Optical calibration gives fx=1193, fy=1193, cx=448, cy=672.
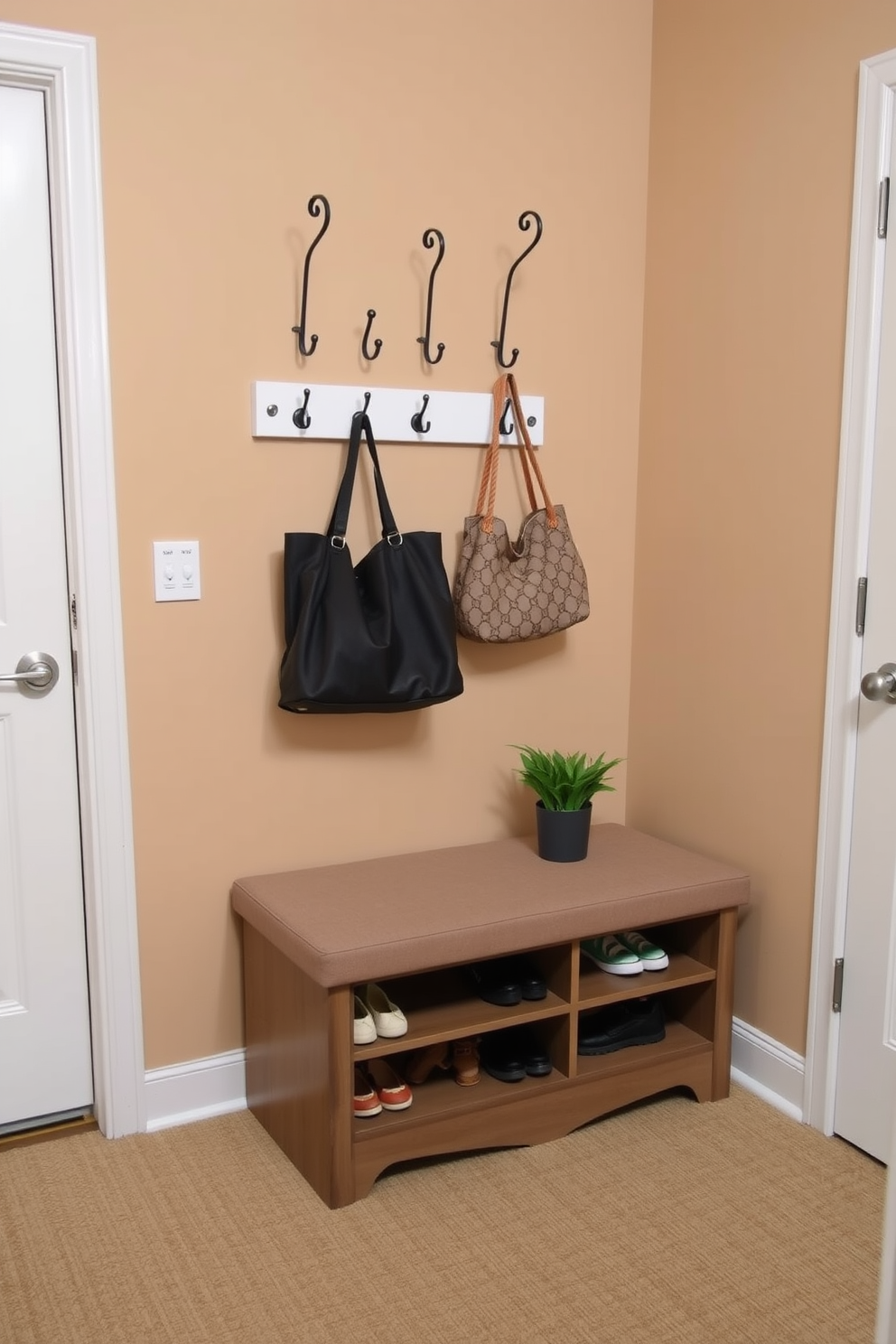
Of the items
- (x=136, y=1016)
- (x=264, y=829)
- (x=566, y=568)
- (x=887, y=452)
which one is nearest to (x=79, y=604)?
(x=264, y=829)

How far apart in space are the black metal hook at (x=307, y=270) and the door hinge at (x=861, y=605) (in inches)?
44.4

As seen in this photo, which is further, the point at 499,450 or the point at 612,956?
the point at 499,450

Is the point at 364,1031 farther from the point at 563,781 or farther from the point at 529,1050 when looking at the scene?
the point at 563,781

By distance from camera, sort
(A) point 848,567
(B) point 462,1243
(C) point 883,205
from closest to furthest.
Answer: (B) point 462,1243 → (C) point 883,205 → (A) point 848,567

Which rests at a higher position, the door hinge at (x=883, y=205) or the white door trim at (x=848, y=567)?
the door hinge at (x=883, y=205)

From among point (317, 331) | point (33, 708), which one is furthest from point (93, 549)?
point (317, 331)

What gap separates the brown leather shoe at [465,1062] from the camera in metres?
2.23

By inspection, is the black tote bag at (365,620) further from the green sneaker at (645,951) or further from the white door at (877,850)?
the white door at (877,850)

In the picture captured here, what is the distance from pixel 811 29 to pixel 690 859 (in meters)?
1.62

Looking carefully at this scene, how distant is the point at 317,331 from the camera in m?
2.33

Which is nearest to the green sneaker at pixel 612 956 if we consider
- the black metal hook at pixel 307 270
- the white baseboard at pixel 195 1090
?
the white baseboard at pixel 195 1090

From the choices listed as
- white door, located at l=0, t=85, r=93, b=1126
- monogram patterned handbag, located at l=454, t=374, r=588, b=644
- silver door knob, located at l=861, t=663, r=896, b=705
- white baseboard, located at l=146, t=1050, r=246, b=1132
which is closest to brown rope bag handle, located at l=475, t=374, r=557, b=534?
monogram patterned handbag, located at l=454, t=374, r=588, b=644

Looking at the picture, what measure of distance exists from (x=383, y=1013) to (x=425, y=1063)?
0.49 feet

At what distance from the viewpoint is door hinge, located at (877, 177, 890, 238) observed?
6.86 feet
